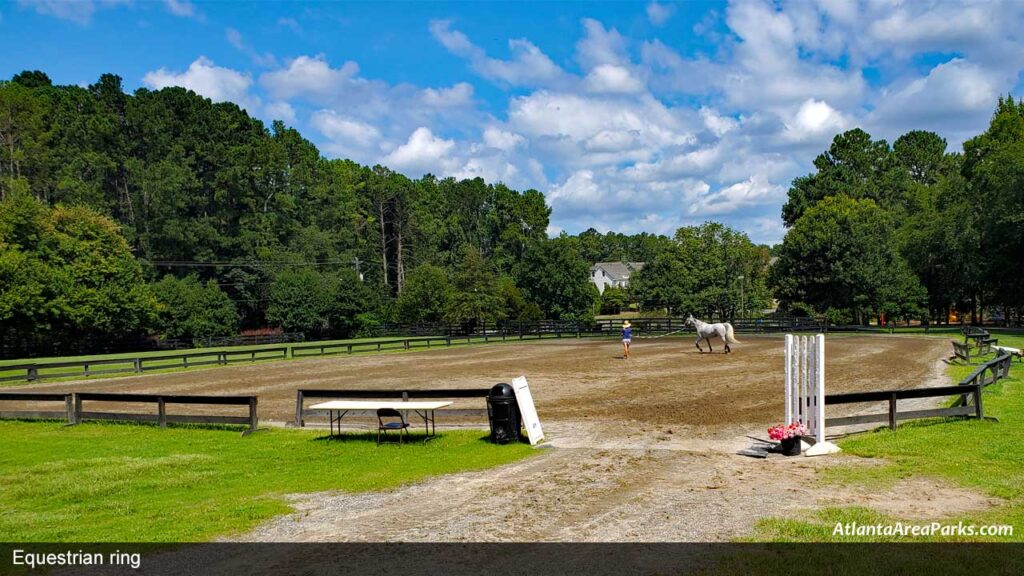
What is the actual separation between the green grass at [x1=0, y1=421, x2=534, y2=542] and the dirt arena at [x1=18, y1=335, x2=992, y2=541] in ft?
2.46

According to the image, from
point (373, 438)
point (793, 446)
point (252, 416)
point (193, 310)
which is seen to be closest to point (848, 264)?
point (793, 446)

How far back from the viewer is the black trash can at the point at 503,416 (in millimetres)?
13586

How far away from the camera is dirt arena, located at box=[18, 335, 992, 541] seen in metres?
8.01

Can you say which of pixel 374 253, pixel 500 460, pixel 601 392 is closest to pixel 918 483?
pixel 500 460

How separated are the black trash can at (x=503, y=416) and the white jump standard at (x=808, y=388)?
16.7 feet

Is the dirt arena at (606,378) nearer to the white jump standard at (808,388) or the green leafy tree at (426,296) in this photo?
the white jump standard at (808,388)

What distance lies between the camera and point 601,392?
69.9 feet

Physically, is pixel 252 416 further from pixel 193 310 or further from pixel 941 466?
pixel 193 310

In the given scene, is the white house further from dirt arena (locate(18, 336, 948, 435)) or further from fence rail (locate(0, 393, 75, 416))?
fence rail (locate(0, 393, 75, 416))

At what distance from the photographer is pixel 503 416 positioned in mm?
13602

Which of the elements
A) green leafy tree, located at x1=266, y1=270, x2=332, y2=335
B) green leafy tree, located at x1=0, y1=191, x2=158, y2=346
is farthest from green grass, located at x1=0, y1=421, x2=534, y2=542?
green leafy tree, located at x1=266, y1=270, x2=332, y2=335

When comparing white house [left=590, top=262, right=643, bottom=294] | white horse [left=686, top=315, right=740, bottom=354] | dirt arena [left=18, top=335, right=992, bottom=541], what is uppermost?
white house [left=590, top=262, right=643, bottom=294]

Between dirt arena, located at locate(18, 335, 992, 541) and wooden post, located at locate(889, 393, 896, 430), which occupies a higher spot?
wooden post, located at locate(889, 393, 896, 430)

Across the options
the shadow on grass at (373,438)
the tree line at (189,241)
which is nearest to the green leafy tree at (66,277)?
the tree line at (189,241)
